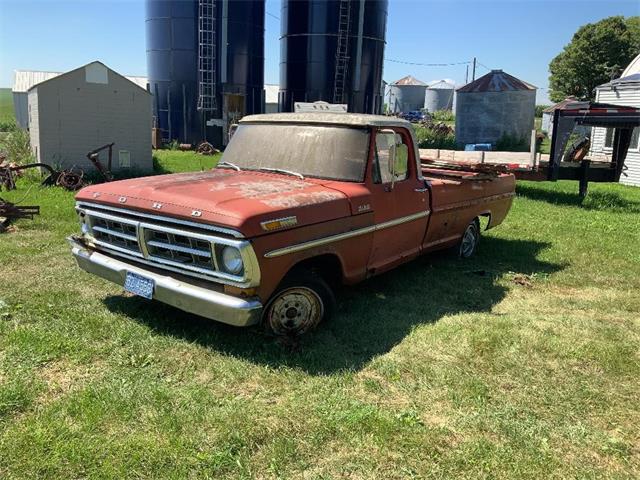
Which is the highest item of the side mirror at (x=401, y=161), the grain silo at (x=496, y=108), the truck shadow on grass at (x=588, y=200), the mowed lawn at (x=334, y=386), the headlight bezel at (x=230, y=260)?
the grain silo at (x=496, y=108)

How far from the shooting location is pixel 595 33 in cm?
4481

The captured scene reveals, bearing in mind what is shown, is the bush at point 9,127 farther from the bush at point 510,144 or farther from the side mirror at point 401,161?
the bush at point 510,144

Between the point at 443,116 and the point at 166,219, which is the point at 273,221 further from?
the point at 443,116

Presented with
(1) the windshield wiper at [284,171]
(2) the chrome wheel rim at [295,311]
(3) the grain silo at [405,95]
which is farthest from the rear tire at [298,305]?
(3) the grain silo at [405,95]

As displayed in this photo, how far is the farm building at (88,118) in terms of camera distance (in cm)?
1413

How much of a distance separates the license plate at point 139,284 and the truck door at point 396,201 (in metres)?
2.13

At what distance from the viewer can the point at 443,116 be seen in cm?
5359

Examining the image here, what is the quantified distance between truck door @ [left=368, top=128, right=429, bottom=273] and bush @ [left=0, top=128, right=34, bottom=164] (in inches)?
480

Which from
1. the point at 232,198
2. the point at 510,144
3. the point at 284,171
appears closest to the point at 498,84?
the point at 510,144

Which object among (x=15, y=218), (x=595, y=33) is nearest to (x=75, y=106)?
(x=15, y=218)

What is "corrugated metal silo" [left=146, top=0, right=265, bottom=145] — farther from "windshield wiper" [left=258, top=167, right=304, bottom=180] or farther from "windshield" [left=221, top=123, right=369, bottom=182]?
"windshield wiper" [left=258, top=167, right=304, bottom=180]

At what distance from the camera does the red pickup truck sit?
4145 mm

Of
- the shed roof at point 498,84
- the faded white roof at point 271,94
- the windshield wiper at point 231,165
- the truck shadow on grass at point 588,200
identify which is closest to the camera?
the windshield wiper at point 231,165

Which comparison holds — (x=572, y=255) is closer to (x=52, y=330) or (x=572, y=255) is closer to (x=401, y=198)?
(x=401, y=198)
